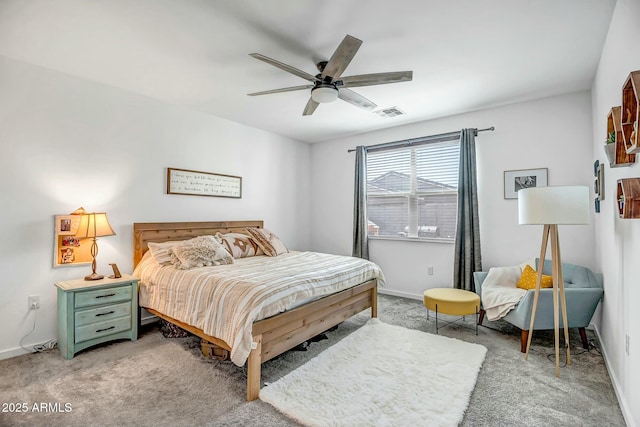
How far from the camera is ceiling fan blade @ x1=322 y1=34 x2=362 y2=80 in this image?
77.9 inches

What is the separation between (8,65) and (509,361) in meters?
5.07

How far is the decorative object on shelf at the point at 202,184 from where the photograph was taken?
3881mm

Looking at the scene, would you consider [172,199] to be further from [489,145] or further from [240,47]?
[489,145]

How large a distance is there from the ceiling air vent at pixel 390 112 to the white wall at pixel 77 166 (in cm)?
213

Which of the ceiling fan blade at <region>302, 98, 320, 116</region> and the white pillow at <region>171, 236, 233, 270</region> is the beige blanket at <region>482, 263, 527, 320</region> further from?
the white pillow at <region>171, 236, 233, 270</region>

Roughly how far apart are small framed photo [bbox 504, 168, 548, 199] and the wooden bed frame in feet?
6.78

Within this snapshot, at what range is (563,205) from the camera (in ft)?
7.39

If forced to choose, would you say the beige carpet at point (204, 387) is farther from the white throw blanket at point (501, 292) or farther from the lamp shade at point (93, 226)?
the lamp shade at point (93, 226)

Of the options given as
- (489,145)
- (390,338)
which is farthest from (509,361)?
(489,145)

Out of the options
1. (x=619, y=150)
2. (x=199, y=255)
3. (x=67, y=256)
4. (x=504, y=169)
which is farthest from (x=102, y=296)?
(x=504, y=169)

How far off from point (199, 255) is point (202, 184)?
1408mm

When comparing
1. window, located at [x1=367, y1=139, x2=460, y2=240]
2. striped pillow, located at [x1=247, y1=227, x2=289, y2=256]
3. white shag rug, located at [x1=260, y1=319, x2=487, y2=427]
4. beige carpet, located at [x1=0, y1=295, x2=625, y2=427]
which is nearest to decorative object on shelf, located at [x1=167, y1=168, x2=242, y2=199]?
striped pillow, located at [x1=247, y1=227, x2=289, y2=256]

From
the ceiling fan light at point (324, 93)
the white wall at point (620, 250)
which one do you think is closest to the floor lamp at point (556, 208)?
the white wall at point (620, 250)

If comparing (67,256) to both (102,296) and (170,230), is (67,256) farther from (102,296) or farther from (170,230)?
→ (170,230)
